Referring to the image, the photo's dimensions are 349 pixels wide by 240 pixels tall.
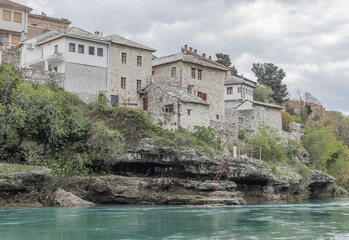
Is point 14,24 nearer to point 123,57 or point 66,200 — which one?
point 123,57

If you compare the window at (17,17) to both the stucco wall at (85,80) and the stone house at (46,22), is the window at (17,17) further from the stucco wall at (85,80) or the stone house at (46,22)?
the stucco wall at (85,80)

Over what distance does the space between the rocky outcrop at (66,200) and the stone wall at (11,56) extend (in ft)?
71.2

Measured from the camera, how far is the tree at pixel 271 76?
90.8m

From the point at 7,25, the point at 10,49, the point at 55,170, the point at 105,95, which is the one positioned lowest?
the point at 55,170

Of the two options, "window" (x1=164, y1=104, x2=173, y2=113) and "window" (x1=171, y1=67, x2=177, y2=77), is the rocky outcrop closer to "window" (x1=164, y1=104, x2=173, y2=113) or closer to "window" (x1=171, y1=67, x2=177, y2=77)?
"window" (x1=164, y1=104, x2=173, y2=113)

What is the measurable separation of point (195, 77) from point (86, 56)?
14.0m

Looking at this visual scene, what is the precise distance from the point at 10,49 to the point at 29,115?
18.9 meters

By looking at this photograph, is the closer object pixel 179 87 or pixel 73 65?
pixel 73 65

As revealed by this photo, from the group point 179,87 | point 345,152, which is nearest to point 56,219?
point 179,87

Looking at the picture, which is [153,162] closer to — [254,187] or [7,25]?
[254,187]

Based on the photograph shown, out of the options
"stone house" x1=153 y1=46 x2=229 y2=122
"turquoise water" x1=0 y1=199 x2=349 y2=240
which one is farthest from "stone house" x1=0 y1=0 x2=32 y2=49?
"turquoise water" x1=0 y1=199 x2=349 y2=240

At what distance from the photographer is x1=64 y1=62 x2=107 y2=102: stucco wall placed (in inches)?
1686

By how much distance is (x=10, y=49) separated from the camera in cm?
4988

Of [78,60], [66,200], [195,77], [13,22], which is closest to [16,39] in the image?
[13,22]
